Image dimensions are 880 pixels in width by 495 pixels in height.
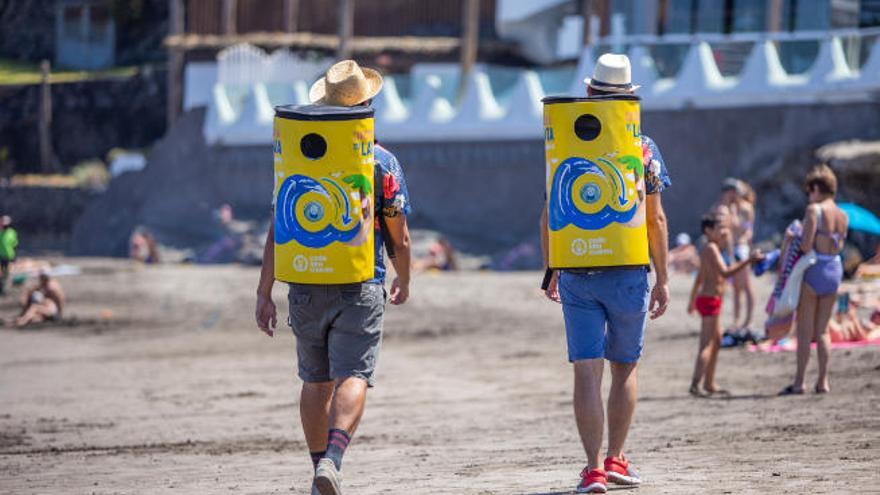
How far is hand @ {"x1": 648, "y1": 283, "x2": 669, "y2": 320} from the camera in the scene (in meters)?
8.02

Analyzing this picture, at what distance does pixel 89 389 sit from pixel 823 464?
27.1ft

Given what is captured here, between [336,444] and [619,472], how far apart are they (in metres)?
1.33

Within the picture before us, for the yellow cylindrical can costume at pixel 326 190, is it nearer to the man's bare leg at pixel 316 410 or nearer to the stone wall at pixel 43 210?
the man's bare leg at pixel 316 410

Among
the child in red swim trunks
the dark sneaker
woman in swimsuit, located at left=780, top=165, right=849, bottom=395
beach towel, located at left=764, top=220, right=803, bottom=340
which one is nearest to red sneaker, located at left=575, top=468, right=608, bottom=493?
the dark sneaker

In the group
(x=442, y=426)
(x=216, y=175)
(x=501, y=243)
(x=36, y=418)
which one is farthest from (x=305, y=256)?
(x=216, y=175)

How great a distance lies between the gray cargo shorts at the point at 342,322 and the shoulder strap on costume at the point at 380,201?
0.64 feet

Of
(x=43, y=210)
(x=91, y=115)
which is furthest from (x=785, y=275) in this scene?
(x=91, y=115)

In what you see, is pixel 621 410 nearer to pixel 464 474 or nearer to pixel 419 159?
pixel 464 474

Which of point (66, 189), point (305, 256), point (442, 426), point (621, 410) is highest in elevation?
point (305, 256)

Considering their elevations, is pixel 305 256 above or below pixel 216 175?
above

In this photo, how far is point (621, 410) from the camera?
8000mm

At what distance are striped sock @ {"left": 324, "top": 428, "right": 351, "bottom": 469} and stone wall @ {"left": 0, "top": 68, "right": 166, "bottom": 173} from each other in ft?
144

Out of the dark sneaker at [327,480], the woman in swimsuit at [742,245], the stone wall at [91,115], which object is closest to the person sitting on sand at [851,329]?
the woman in swimsuit at [742,245]

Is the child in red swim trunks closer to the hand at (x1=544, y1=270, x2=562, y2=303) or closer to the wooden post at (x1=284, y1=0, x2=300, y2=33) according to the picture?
the hand at (x1=544, y1=270, x2=562, y2=303)
